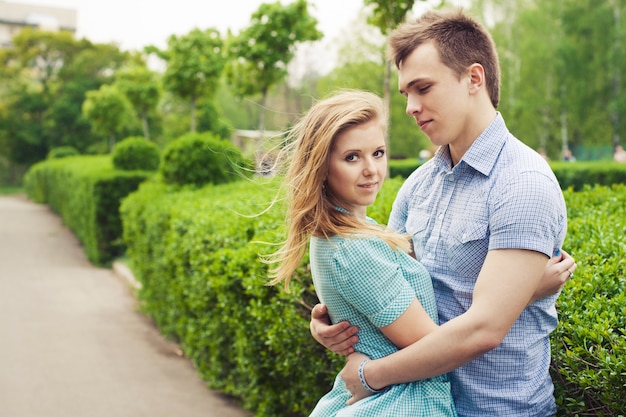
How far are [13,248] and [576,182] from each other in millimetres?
13295

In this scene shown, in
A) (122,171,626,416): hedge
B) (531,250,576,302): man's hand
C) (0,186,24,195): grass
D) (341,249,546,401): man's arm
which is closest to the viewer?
(341,249,546,401): man's arm

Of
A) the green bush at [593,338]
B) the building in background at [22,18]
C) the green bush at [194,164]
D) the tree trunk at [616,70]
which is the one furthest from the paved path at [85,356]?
the building in background at [22,18]

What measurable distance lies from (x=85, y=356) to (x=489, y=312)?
6388mm

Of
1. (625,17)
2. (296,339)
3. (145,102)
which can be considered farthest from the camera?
(625,17)

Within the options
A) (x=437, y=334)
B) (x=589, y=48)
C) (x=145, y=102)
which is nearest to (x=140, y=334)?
(x=437, y=334)

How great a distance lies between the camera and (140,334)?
27.1 ft

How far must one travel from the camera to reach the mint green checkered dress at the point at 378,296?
74.6 inches

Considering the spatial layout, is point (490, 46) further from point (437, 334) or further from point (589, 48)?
point (589, 48)

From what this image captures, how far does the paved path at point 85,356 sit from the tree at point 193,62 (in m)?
9.74

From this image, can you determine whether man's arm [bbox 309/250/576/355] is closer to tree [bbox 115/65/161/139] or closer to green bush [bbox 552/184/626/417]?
green bush [bbox 552/184/626/417]

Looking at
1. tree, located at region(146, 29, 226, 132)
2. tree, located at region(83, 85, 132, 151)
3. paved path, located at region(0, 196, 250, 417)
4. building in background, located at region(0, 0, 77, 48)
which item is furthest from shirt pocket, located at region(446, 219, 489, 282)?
building in background, located at region(0, 0, 77, 48)

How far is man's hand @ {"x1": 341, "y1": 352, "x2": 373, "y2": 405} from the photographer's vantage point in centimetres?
201

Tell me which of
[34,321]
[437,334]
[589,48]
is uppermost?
[589,48]

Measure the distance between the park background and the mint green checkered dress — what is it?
56cm
